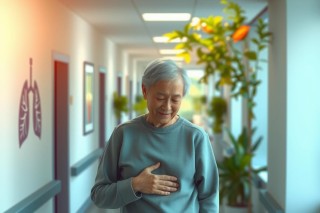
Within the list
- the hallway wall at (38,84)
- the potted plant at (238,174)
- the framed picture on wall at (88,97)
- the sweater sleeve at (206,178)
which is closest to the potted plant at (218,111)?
the framed picture on wall at (88,97)

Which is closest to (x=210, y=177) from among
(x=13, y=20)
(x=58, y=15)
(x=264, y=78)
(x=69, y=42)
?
(x=13, y=20)

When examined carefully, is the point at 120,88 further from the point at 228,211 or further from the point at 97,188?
the point at 97,188

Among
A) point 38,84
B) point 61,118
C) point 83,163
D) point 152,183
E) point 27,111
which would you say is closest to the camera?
point 152,183

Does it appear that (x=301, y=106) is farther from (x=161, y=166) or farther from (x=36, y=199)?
(x=161, y=166)

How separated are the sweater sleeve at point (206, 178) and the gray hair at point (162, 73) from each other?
22 centimetres

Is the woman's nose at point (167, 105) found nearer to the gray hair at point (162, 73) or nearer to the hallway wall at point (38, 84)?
the gray hair at point (162, 73)

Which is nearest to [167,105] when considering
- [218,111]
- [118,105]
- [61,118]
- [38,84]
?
[38,84]

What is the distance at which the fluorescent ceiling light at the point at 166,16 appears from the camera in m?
6.45

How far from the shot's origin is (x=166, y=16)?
662cm

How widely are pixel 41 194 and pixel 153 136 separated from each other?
2887mm

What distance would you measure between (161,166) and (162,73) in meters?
0.33

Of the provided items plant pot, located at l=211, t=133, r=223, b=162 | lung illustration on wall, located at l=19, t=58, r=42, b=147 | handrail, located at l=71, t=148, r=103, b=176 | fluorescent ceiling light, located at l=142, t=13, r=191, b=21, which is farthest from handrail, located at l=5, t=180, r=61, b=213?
plant pot, located at l=211, t=133, r=223, b=162

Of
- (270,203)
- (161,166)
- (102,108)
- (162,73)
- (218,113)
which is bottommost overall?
(270,203)

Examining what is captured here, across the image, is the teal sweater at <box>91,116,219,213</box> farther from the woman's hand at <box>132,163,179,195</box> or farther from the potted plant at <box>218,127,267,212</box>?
the potted plant at <box>218,127,267,212</box>
